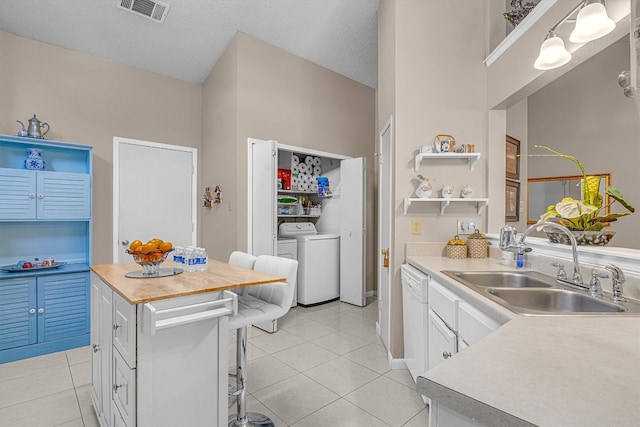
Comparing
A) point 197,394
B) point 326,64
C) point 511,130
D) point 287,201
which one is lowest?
point 197,394

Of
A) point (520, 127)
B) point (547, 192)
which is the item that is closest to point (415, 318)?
point (520, 127)

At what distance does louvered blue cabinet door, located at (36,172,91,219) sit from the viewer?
3.05m

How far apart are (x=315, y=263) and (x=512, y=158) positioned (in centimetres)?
265

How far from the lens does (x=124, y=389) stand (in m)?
1.52

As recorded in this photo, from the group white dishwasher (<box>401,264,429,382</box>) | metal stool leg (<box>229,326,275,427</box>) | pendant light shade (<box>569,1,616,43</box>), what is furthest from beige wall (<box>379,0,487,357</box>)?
metal stool leg (<box>229,326,275,427</box>)

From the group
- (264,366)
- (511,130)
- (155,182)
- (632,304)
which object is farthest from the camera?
(155,182)

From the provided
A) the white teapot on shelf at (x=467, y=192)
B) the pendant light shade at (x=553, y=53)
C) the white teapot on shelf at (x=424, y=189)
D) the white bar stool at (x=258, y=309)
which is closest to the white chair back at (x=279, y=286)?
the white bar stool at (x=258, y=309)

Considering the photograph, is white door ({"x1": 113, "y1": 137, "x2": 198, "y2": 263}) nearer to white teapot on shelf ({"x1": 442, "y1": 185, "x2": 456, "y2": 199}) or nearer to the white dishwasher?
the white dishwasher

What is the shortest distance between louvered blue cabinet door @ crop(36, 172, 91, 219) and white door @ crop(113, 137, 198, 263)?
1.75ft

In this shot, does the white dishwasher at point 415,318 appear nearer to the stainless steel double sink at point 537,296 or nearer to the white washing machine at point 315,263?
the stainless steel double sink at point 537,296

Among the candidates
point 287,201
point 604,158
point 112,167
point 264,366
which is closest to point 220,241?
point 287,201

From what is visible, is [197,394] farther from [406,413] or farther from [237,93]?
[237,93]

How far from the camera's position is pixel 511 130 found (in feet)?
11.5

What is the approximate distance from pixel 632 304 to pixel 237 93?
12.0ft
